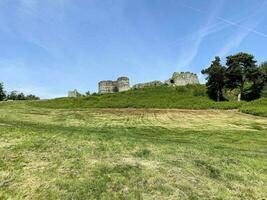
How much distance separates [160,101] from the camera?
5159cm

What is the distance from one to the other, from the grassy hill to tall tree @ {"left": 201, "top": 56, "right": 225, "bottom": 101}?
1.61 metres

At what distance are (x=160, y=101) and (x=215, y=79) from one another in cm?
1097

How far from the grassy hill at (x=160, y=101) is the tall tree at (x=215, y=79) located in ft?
5.28

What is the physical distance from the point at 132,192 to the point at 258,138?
14741 millimetres

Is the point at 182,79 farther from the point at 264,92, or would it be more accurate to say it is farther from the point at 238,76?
the point at 264,92

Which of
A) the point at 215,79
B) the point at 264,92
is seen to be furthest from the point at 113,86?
the point at 264,92

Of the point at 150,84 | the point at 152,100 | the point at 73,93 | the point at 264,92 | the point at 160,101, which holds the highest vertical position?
the point at 150,84

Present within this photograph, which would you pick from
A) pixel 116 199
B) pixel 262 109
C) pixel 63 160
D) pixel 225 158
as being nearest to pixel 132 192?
pixel 116 199

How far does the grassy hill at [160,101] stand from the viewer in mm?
45062

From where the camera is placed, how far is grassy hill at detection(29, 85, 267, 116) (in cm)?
4506

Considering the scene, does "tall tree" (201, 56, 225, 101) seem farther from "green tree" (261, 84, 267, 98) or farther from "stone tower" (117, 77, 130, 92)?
"stone tower" (117, 77, 130, 92)

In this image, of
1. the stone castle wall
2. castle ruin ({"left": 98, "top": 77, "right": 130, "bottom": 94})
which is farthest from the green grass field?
castle ruin ({"left": 98, "top": 77, "right": 130, "bottom": 94})

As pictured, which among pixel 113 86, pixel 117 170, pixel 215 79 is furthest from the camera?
pixel 113 86

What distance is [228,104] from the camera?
150 feet
